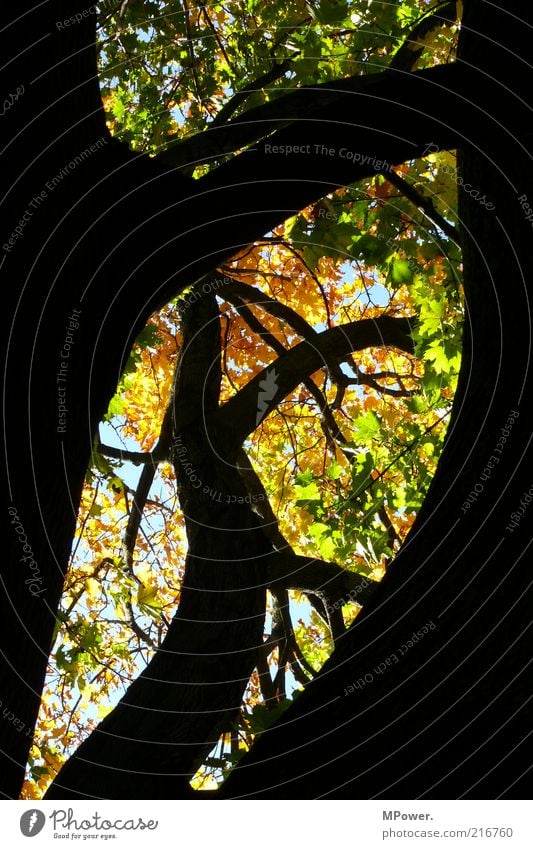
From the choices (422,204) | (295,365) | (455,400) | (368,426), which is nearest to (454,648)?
(455,400)

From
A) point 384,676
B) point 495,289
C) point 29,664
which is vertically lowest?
point 384,676

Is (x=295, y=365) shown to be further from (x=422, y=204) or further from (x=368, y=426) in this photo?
(x=422, y=204)

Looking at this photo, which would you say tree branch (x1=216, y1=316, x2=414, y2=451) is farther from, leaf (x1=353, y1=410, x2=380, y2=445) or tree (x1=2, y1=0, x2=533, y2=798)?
tree (x1=2, y1=0, x2=533, y2=798)

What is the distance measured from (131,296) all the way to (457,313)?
2.62m

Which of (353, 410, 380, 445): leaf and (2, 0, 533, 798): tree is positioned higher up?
(353, 410, 380, 445): leaf

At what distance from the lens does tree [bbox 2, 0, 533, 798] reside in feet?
7.33

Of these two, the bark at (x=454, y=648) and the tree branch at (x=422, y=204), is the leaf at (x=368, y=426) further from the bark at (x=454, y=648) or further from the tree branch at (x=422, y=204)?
the bark at (x=454, y=648)

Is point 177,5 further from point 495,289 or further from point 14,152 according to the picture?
point 495,289

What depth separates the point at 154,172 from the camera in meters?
2.88

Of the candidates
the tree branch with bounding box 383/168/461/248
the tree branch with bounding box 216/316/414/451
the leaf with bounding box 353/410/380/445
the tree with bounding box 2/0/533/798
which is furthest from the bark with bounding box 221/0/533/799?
the tree branch with bounding box 216/316/414/451

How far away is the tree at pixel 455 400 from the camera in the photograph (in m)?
2.23

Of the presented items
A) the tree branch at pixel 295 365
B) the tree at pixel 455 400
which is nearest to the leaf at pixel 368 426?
the tree branch at pixel 295 365

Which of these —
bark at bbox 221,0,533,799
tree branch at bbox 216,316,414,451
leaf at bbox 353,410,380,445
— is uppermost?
tree branch at bbox 216,316,414,451
